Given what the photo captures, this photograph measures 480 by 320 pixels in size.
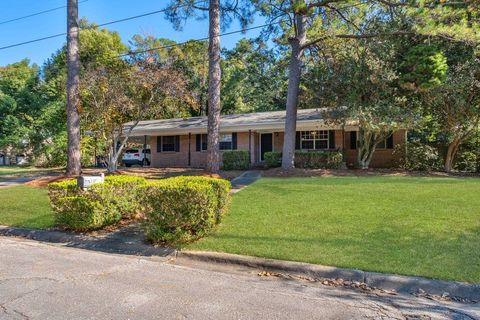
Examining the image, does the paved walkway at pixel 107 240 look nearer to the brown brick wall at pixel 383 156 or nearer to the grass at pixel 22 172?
the grass at pixel 22 172

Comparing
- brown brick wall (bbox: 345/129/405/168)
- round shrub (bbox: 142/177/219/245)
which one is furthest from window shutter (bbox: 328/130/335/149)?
round shrub (bbox: 142/177/219/245)

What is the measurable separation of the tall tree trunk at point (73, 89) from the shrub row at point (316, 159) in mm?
9690

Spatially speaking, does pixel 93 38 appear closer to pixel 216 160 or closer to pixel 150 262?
pixel 216 160

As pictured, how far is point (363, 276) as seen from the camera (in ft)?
15.8

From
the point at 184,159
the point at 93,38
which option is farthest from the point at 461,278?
the point at 93,38

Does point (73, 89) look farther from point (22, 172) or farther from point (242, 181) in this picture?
point (22, 172)

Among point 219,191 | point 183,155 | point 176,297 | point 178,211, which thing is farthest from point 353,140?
point 176,297

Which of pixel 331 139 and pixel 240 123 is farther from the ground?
pixel 240 123

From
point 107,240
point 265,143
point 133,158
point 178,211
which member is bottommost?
point 107,240

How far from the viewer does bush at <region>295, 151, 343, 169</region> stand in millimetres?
18125

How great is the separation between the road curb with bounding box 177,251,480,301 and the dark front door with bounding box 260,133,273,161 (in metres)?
16.9

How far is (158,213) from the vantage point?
6.53 meters

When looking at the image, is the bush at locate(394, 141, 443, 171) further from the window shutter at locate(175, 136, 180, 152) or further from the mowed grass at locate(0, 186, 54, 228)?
the mowed grass at locate(0, 186, 54, 228)

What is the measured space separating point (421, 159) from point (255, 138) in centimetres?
923
